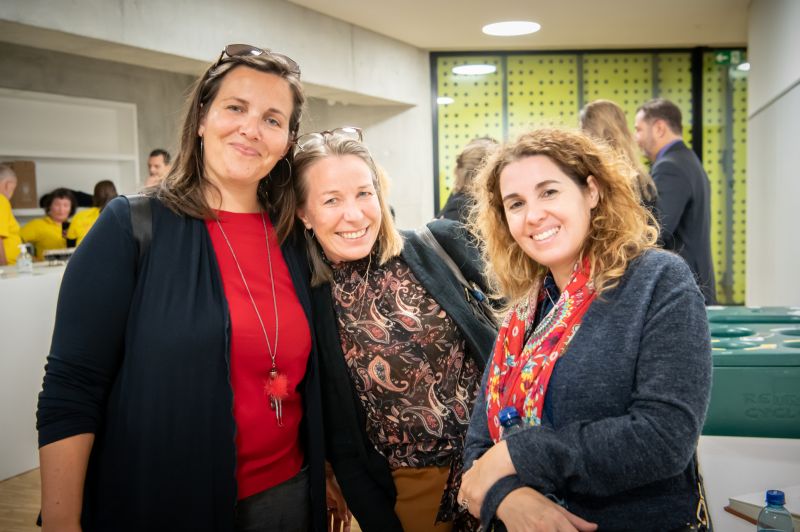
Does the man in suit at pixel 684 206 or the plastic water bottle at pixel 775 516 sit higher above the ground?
the man in suit at pixel 684 206

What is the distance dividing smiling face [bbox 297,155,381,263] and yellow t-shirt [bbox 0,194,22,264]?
Answer: 514cm

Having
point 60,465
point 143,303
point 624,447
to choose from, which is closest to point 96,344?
point 143,303

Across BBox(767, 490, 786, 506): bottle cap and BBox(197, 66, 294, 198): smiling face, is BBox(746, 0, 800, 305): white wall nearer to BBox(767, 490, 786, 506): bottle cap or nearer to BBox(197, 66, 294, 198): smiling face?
BBox(767, 490, 786, 506): bottle cap

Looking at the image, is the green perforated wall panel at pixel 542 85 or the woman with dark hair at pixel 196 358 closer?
the woman with dark hair at pixel 196 358

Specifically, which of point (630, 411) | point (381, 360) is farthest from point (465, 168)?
point (630, 411)

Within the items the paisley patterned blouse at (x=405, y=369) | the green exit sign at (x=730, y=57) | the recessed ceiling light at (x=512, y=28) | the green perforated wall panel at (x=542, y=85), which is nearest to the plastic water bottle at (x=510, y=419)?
the paisley patterned blouse at (x=405, y=369)

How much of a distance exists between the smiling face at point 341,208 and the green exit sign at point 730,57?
342 inches

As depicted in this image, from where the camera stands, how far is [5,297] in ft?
14.6

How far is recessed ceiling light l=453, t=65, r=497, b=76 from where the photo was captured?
952 centimetres

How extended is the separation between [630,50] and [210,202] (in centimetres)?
868

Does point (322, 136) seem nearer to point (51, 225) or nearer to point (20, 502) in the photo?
point (20, 502)

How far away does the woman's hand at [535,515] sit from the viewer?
4.58 feet

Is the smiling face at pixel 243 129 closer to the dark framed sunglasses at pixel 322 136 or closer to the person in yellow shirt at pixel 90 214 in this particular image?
the dark framed sunglasses at pixel 322 136

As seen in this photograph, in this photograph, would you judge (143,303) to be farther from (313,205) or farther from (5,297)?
(5,297)
